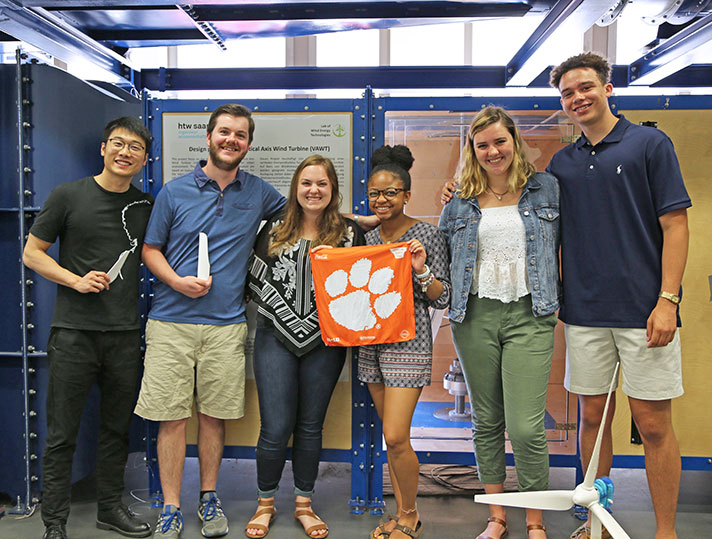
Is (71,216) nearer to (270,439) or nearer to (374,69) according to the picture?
(270,439)

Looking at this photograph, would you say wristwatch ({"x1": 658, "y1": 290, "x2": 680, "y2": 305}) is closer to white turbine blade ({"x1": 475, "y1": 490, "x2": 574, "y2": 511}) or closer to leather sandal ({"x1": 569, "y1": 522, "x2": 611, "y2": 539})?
white turbine blade ({"x1": 475, "y1": 490, "x2": 574, "y2": 511})

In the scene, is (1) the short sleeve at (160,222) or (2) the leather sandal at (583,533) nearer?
(2) the leather sandal at (583,533)

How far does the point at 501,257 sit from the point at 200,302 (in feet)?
5.52

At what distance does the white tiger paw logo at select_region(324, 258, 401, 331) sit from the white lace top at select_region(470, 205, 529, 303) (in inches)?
17.6

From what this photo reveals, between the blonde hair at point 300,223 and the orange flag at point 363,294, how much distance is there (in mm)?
154

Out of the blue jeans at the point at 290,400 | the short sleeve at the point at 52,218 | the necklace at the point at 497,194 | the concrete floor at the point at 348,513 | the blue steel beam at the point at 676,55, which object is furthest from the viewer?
the blue steel beam at the point at 676,55

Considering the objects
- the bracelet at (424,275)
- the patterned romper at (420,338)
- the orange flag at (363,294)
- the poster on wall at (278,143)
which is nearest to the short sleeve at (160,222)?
the poster on wall at (278,143)

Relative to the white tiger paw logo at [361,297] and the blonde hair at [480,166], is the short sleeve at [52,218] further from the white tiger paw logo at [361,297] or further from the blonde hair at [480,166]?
the blonde hair at [480,166]

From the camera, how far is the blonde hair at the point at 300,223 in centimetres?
314

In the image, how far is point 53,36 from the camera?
3834 millimetres

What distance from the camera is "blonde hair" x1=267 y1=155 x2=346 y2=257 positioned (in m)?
3.14

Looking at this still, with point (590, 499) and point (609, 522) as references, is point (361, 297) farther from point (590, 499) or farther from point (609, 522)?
point (609, 522)

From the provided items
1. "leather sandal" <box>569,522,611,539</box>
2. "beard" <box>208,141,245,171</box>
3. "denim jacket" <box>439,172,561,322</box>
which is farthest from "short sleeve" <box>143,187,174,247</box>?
"leather sandal" <box>569,522,611,539</box>

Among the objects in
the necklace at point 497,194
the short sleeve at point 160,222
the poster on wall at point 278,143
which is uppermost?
the poster on wall at point 278,143
